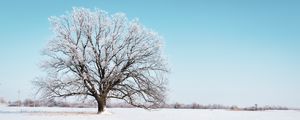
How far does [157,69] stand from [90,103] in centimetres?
711

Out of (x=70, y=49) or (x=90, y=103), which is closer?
(x=70, y=49)

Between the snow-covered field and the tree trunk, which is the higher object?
the tree trunk

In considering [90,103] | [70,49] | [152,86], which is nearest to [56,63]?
[70,49]

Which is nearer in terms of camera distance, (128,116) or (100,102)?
(128,116)

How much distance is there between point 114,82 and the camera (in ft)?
125

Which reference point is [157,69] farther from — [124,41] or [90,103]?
[90,103]

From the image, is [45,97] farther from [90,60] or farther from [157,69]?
[157,69]

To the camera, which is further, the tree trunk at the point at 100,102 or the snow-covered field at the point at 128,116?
the tree trunk at the point at 100,102

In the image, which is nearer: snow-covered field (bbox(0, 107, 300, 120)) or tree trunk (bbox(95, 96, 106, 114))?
snow-covered field (bbox(0, 107, 300, 120))

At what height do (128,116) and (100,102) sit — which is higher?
(100,102)

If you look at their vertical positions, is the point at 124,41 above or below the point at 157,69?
above

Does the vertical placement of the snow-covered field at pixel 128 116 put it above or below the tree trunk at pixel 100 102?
below

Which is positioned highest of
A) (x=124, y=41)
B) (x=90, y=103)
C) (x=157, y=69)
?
(x=124, y=41)

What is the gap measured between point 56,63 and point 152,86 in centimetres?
894
